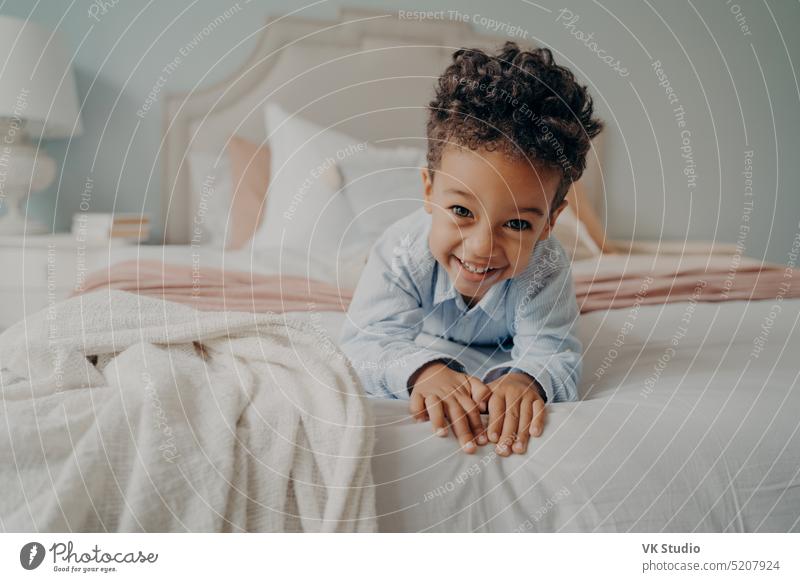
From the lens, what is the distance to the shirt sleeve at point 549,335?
2.08 ft

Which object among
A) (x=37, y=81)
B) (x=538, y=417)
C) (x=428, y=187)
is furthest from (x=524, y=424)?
(x=37, y=81)

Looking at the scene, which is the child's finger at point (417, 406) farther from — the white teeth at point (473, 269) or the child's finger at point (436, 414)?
the white teeth at point (473, 269)

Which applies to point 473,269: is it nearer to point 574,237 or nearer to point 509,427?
point 509,427

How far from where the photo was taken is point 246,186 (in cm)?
112

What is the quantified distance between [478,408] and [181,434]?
0.78ft

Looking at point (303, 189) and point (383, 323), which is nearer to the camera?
point (383, 323)

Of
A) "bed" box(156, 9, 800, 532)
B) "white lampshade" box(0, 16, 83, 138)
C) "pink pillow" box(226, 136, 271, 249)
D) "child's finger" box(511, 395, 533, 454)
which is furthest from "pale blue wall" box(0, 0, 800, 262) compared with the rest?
"child's finger" box(511, 395, 533, 454)

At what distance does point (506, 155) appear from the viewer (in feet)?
2.01

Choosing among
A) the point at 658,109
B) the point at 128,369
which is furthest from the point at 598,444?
the point at 658,109

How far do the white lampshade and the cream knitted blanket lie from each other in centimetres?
52

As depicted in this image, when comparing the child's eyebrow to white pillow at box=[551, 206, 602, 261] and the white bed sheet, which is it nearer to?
the white bed sheet

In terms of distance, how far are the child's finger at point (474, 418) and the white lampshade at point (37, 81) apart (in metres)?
0.68
